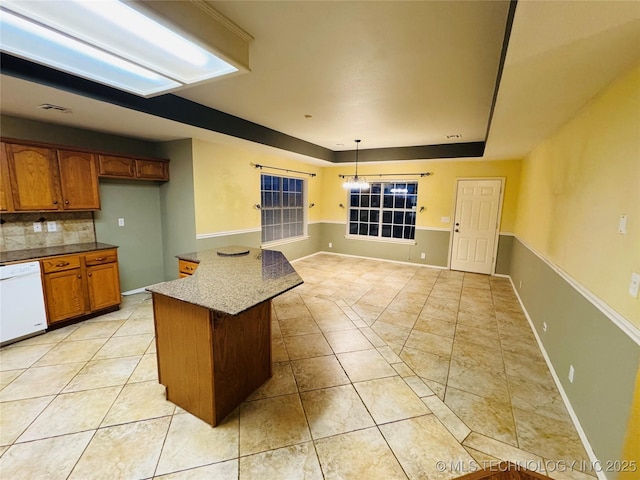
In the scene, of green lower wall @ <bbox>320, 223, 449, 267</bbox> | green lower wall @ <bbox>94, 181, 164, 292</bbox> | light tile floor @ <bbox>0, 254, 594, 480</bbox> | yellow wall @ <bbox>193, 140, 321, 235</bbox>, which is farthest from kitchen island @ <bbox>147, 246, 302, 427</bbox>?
green lower wall @ <bbox>320, 223, 449, 267</bbox>

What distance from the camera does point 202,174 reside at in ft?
13.6

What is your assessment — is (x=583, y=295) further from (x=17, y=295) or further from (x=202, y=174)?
(x=17, y=295)

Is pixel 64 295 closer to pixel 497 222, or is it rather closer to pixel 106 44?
pixel 106 44

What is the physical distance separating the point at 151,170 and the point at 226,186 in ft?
3.50

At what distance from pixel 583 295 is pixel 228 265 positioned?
9.25 ft

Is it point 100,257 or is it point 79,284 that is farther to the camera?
point 100,257

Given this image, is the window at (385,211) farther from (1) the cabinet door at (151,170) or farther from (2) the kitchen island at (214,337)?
(2) the kitchen island at (214,337)

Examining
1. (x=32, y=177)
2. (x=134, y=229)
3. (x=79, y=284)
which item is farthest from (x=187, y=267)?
(x=32, y=177)

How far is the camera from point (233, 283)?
2068mm

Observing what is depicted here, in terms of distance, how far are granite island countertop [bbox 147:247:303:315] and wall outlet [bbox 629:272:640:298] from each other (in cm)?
188

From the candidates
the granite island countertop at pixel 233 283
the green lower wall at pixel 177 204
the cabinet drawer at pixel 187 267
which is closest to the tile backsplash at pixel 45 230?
the green lower wall at pixel 177 204

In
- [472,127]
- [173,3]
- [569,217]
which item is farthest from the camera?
[472,127]

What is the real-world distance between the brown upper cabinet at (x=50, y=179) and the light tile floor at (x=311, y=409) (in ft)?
4.74

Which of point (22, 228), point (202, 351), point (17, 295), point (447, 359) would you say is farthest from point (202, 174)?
point (447, 359)
